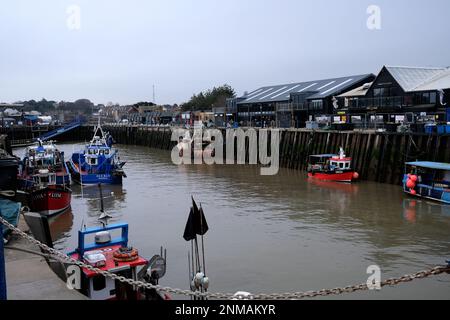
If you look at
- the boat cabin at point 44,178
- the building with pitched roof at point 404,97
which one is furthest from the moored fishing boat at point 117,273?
the building with pitched roof at point 404,97

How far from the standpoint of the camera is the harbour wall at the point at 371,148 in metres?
32.6

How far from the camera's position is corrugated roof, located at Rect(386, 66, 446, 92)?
47897 mm

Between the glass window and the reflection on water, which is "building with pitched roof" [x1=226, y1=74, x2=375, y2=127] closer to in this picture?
the glass window

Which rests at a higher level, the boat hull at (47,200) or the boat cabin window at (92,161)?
the boat cabin window at (92,161)

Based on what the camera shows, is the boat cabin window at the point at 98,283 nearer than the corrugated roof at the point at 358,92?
Yes

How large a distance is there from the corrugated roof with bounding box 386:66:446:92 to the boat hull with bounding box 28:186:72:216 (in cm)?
3767

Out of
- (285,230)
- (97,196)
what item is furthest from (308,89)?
(285,230)

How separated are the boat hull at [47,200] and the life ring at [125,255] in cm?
1522

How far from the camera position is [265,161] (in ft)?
165

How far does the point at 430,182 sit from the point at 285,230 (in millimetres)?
12689

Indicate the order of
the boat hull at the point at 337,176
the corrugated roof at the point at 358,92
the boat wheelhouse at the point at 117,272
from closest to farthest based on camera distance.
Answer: the boat wheelhouse at the point at 117,272 < the boat hull at the point at 337,176 < the corrugated roof at the point at 358,92

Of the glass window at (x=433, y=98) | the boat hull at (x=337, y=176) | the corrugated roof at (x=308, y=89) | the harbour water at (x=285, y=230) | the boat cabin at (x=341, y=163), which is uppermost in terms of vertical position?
the corrugated roof at (x=308, y=89)

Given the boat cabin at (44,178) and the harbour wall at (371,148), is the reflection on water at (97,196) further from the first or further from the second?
the harbour wall at (371,148)

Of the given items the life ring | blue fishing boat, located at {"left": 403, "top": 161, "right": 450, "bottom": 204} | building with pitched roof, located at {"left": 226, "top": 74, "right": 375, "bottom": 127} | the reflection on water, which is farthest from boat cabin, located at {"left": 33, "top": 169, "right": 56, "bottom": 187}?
building with pitched roof, located at {"left": 226, "top": 74, "right": 375, "bottom": 127}
